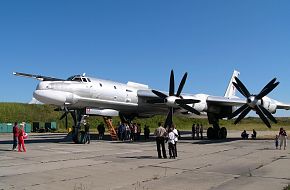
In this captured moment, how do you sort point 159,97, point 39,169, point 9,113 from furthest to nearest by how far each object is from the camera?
point 9,113
point 159,97
point 39,169

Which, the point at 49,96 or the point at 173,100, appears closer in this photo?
the point at 49,96

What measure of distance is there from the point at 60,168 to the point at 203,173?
3.89 metres

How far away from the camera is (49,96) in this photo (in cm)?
1756

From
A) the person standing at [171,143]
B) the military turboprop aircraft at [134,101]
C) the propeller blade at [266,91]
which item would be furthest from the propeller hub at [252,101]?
the person standing at [171,143]

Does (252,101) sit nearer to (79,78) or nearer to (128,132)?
(128,132)

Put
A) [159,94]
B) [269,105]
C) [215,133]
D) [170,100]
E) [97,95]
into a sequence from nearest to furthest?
[97,95] < [170,100] < [159,94] < [269,105] < [215,133]

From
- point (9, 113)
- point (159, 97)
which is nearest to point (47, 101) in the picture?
point (159, 97)

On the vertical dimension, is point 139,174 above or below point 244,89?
below

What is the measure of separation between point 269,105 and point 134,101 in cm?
936

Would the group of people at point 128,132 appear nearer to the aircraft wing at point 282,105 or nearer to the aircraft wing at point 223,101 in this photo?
the aircraft wing at point 223,101

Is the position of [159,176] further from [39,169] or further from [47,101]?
[47,101]

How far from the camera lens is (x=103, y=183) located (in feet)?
25.1

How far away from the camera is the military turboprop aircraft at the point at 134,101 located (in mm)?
18547

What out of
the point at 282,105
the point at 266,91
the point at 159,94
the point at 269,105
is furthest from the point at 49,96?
the point at 282,105
